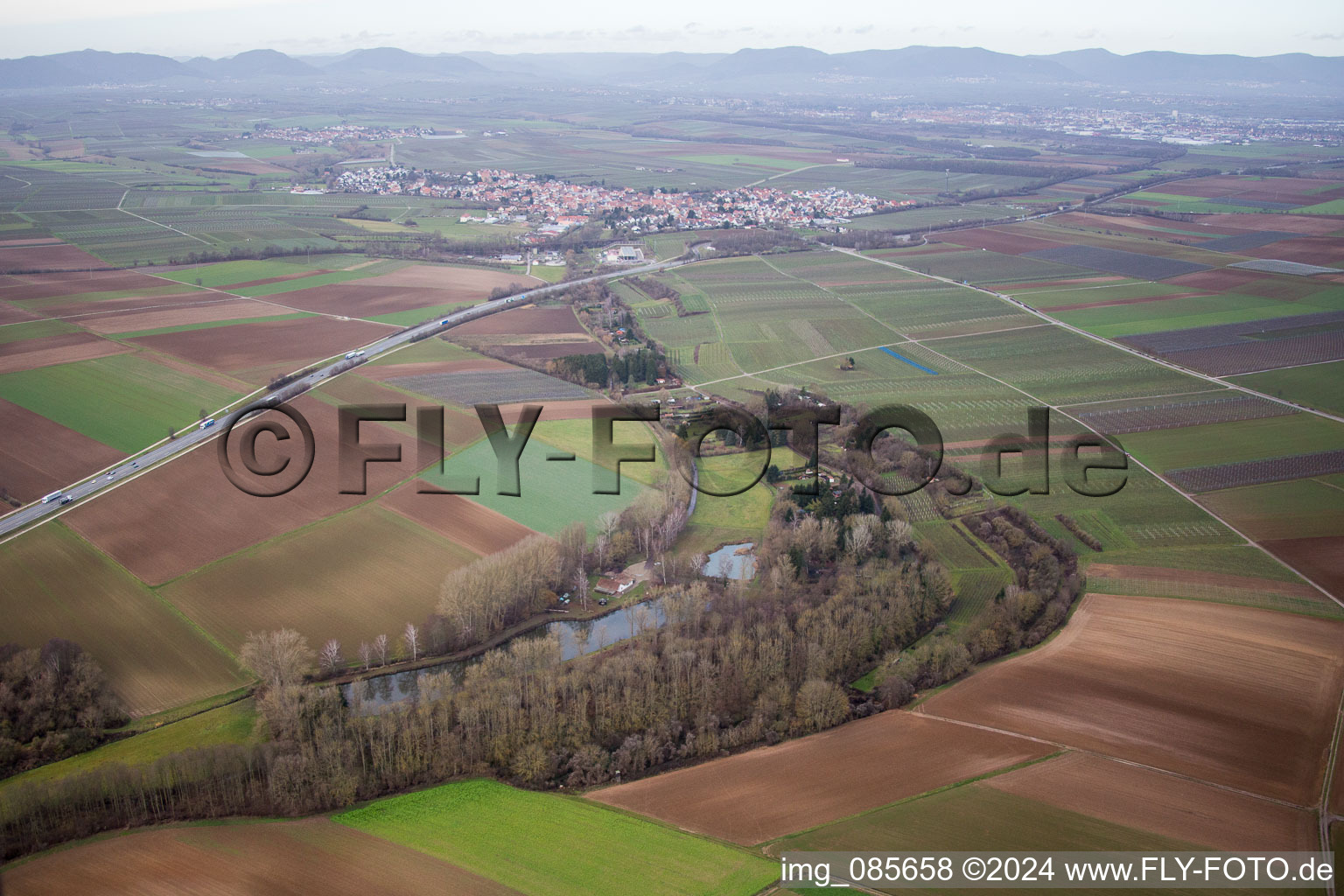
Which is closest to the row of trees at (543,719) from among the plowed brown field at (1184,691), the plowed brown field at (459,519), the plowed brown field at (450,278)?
the plowed brown field at (1184,691)

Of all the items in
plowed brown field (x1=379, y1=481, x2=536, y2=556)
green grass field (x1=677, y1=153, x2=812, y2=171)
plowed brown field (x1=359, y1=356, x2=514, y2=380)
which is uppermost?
green grass field (x1=677, y1=153, x2=812, y2=171)

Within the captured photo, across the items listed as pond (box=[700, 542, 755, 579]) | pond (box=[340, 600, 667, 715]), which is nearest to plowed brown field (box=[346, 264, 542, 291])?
pond (box=[700, 542, 755, 579])

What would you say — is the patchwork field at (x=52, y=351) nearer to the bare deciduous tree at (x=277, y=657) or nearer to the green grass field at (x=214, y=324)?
the green grass field at (x=214, y=324)

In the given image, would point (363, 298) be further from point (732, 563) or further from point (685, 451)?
point (732, 563)

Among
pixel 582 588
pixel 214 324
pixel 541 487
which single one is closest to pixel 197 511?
pixel 541 487

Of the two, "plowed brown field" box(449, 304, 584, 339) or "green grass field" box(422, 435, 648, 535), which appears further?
"plowed brown field" box(449, 304, 584, 339)

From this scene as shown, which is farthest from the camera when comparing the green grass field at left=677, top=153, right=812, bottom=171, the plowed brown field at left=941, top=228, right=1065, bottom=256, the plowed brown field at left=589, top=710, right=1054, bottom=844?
the green grass field at left=677, top=153, right=812, bottom=171

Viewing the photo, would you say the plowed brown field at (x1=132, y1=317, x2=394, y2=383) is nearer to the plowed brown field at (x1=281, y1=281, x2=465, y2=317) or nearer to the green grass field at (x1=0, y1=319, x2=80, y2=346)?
the plowed brown field at (x1=281, y1=281, x2=465, y2=317)
